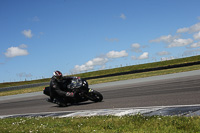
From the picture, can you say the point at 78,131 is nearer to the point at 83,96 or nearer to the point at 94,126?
the point at 94,126

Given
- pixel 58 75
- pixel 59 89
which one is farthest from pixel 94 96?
pixel 58 75

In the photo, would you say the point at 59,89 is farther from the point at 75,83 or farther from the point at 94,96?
the point at 94,96

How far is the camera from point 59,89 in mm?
11422

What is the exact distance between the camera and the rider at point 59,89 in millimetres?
11266

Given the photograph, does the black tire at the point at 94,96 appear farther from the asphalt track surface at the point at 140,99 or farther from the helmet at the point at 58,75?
the helmet at the point at 58,75

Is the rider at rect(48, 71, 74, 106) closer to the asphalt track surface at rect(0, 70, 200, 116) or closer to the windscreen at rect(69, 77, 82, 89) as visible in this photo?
the windscreen at rect(69, 77, 82, 89)

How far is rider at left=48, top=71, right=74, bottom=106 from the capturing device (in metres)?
11.3

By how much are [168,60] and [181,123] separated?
51.4 m

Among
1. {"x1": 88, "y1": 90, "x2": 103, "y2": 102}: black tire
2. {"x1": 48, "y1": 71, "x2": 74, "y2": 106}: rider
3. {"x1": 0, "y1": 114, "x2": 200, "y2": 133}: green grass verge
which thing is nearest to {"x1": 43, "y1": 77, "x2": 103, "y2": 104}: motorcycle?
{"x1": 88, "y1": 90, "x2": 103, "y2": 102}: black tire

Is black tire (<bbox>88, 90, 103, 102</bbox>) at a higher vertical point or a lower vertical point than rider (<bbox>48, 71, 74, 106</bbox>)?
lower

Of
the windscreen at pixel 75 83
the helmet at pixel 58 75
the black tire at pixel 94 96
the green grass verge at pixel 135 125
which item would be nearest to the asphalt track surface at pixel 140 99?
the black tire at pixel 94 96

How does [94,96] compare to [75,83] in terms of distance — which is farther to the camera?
[94,96]

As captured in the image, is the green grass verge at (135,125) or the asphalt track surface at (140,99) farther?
the asphalt track surface at (140,99)

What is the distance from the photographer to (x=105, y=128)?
5582mm
